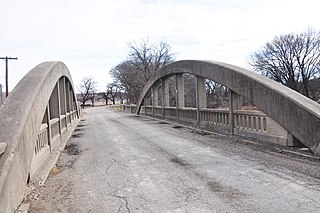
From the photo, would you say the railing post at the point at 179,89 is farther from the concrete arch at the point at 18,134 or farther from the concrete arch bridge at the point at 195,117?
the concrete arch at the point at 18,134

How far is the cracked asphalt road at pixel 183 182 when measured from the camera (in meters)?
4.95

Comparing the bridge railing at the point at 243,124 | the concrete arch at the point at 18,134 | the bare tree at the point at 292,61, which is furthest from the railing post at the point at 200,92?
the bare tree at the point at 292,61

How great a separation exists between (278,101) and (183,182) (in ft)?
15.3

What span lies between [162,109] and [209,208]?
2117cm

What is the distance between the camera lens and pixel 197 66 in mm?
16031

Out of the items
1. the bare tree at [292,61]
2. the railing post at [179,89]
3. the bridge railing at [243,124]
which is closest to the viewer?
the bridge railing at [243,124]

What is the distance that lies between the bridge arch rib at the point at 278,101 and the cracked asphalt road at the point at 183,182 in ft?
2.61

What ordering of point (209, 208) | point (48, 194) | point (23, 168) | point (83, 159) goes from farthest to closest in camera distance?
point (83, 159) < point (48, 194) < point (23, 168) < point (209, 208)

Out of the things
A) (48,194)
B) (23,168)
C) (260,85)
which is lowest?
(48,194)

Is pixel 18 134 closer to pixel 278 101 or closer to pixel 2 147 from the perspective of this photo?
pixel 2 147

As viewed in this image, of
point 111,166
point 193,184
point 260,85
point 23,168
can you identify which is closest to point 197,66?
point 260,85

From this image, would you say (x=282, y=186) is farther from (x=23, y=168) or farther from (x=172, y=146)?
(x=172, y=146)

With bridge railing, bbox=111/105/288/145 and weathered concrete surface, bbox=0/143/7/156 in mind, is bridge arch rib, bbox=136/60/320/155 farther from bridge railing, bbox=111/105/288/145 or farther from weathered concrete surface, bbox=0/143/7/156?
weathered concrete surface, bbox=0/143/7/156

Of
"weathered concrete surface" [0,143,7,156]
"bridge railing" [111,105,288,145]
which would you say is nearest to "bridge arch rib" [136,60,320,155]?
"bridge railing" [111,105,288,145]
